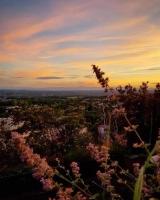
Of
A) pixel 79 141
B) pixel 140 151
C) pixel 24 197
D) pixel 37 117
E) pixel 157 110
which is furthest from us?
pixel 37 117

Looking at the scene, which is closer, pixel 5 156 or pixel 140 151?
pixel 140 151

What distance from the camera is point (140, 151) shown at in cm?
1007

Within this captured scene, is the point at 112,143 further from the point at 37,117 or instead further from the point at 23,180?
the point at 37,117

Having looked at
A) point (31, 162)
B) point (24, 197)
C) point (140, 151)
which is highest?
point (31, 162)

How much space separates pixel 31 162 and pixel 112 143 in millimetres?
7142

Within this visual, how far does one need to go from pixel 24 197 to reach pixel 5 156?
107 inches

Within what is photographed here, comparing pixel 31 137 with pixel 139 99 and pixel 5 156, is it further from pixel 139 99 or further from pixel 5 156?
pixel 139 99

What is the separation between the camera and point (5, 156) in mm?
10852

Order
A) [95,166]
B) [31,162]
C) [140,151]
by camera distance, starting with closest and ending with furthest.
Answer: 1. [31,162]
2. [95,166]
3. [140,151]

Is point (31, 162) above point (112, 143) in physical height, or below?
above

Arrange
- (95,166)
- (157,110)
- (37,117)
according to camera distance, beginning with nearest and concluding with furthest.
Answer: (95,166) < (157,110) < (37,117)

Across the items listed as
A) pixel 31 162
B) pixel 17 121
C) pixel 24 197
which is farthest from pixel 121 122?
pixel 31 162

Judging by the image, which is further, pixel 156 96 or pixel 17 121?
pixel 17 121

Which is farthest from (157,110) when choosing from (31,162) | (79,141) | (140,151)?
(31,162)
